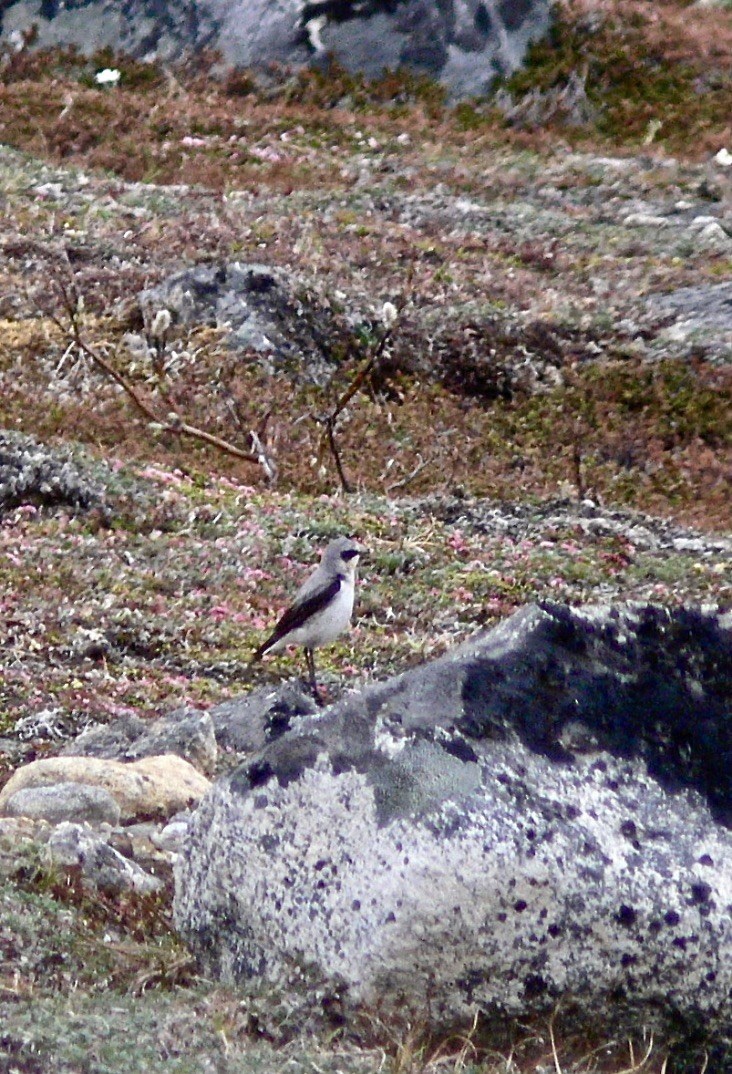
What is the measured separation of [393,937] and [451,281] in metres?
21.4

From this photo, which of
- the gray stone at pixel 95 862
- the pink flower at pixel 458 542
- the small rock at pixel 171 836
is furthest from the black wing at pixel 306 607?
the pink flower at pixel 458 542

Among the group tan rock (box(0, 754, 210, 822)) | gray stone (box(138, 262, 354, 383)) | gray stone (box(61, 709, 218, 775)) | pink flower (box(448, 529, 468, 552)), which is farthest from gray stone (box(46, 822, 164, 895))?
gray stone (box(138, 262, 354, 383))

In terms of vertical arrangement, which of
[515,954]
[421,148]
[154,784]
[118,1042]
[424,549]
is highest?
[118,1042]

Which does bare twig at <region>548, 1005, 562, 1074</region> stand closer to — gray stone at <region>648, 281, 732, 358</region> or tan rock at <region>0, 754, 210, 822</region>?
tan rock at <region>0, 754, 210, 822</region>

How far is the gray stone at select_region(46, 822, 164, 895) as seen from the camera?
6.15 metres

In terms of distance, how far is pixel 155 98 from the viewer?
34.8m

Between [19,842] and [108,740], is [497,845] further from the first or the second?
[108,740]

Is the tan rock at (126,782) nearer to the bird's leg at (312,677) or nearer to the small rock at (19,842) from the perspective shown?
the small rock at (19,842)

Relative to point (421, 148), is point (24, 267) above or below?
above

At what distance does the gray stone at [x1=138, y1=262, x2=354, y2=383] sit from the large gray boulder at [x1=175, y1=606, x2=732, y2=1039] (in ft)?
55.5

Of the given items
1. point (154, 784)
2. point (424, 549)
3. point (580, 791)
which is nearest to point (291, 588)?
point (424, 549)

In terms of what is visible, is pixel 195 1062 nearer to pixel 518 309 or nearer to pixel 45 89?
pixel 518 309

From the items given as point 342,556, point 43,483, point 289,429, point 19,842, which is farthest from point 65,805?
point 289,429

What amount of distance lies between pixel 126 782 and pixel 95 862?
1.93m
